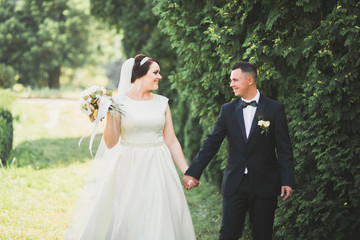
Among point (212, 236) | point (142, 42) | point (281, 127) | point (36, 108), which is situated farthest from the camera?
point (36, 108)

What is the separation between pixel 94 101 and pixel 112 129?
1.24ft

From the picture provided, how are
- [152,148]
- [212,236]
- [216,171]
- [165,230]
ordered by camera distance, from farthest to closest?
[216,171]
[212,236]
[152,148]
[165,230]

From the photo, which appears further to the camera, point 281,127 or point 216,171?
point 216,171

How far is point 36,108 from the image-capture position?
20281mm

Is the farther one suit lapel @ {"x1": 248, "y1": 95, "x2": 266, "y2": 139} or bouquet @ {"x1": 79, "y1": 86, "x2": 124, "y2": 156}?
bouquet @ {"x1": 79, "y1": 86, "x2": 124, "y2": 156}

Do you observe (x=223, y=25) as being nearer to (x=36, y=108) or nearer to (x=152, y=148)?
(x=152, y=148)

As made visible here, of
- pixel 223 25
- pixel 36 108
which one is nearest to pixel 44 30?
pixel 36 108

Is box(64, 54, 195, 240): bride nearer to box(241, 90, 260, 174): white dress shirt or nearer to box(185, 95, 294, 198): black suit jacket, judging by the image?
box(185, 95, 294, 198): black suit jacket

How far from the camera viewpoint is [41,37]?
30.8 m

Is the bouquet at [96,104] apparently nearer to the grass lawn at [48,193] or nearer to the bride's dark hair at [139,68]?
the bride's dark hair at [139,68]

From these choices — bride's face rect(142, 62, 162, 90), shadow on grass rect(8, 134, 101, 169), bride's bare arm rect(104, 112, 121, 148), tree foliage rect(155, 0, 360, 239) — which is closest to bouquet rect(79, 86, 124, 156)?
bride's bare arm rect(104, 112, 121, 148)

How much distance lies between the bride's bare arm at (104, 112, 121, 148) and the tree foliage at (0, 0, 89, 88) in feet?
90.6

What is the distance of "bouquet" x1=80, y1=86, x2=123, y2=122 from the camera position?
446 centimetres

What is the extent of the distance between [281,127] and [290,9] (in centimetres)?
160
